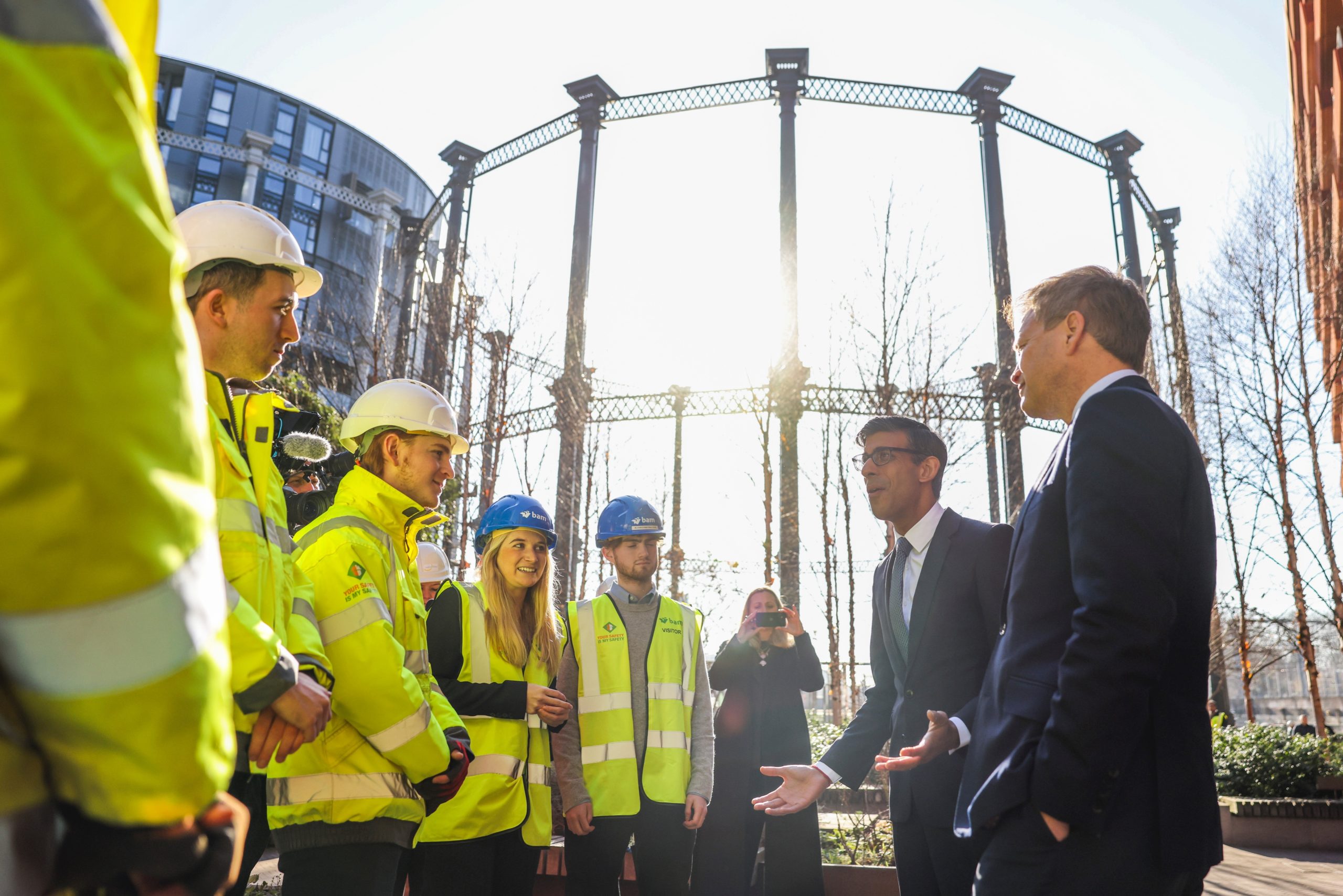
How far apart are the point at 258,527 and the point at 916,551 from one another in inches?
101

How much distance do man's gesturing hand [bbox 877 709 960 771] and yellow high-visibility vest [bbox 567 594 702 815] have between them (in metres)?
2.01

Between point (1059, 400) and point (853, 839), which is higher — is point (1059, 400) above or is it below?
above

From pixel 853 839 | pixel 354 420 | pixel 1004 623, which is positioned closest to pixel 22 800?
pixel 1004 623

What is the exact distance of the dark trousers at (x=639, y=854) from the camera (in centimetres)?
441

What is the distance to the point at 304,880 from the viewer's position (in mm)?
2496

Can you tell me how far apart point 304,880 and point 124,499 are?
216cm

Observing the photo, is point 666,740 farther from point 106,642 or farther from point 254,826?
point 106,642

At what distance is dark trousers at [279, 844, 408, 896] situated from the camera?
248 centimetres

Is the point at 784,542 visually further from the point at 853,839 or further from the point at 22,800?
the point at 22,800

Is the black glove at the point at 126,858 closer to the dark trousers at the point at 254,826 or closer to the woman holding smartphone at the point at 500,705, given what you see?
the dark trousers at the point at 254,826

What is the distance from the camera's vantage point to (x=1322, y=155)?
15430 millimetres

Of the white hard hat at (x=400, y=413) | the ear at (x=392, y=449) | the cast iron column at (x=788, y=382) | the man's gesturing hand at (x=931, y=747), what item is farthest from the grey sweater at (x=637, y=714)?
the cast iron column at (x=788, y=382)

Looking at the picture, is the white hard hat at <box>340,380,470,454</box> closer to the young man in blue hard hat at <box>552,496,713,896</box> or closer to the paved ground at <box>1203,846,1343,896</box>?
the young man in blue hard hat at <box>552,496,713,896</box>

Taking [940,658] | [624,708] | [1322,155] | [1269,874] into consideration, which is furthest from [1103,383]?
[1322,155]
